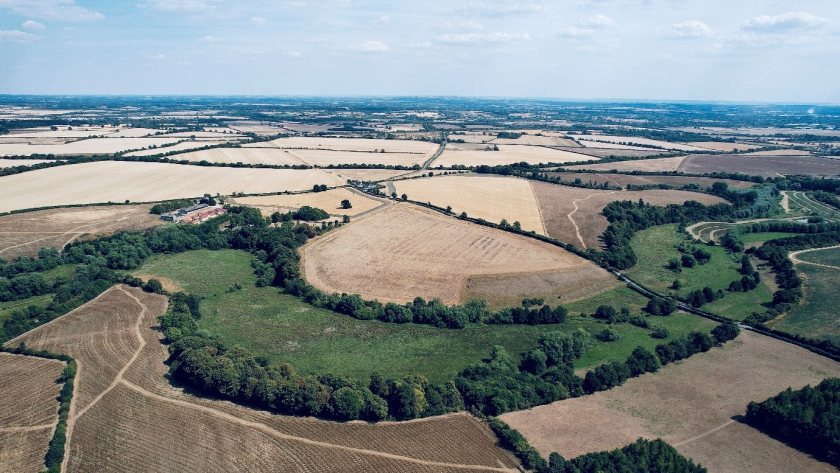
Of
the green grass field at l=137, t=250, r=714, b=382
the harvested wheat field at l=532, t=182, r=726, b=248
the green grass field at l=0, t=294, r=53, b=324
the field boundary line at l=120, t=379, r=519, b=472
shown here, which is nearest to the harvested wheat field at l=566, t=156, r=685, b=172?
the harvested wheat field at l=532, t=182, r=726, b=248

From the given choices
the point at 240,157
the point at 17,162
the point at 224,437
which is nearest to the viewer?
the point at 224,437

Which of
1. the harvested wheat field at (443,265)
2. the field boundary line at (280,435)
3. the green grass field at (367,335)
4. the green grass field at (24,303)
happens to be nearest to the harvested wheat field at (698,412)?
the field boundary line at (280,435)

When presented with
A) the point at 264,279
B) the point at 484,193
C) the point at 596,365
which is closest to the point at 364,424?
the point at 596,365

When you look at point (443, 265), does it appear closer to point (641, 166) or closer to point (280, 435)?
point (280, 435)

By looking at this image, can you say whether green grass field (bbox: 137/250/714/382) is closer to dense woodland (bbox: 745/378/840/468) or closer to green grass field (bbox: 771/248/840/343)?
green grass field (bbox: 771/248/840/343)

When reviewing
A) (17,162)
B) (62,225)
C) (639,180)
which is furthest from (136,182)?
(639,180)

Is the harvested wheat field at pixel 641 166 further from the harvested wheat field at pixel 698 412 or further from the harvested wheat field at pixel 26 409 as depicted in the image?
the harvested wheat field at pixel 26 409
